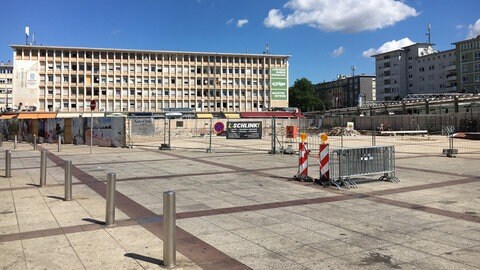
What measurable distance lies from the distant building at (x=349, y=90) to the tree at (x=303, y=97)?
7.54m

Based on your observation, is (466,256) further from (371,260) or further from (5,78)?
(5,78)

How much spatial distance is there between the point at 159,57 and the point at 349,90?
3356 inches

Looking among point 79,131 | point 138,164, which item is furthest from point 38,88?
point 138,164

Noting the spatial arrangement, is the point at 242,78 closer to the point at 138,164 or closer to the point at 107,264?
the point at 138,164

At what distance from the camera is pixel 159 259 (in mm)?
5273

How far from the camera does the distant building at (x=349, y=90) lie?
518 ft

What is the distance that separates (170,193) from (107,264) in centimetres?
117

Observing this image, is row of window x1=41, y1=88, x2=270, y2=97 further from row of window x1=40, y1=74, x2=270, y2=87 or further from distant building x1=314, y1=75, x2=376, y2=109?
distant building x1=314, y1=75, x2=376, y2=109

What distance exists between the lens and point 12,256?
5375mm

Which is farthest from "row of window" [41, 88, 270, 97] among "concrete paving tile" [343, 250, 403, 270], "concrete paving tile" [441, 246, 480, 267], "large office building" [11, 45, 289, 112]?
"concrete paving tile" [441, 246, 480, 267]

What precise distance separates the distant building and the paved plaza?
138m

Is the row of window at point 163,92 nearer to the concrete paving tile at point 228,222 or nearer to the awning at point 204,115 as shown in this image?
→ the awning at point 204,115

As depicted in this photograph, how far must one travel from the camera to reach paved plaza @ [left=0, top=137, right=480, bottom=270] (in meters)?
5.32

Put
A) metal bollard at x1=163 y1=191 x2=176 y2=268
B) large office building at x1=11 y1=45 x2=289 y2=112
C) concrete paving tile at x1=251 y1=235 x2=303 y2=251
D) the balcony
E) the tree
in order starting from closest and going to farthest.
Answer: metal bollard at x1=163 y1=191 x2=176 y2=268 → concrete paving tile at x1=251 y1=235 x2=303 y2=251 → large office building at x1=11 y1=45 x2=289 y2=112 → the balcony → the tree
